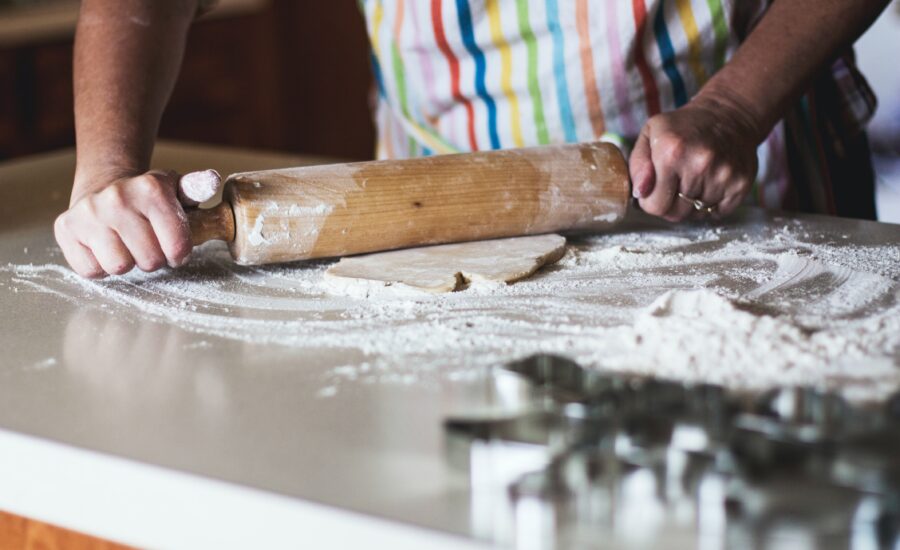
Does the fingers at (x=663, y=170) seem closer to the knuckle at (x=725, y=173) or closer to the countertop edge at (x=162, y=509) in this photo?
the knuckle at (x=725, y=173)

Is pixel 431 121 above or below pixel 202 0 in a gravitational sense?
below

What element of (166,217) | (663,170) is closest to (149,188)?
(166,217)

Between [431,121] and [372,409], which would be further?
[431,121]

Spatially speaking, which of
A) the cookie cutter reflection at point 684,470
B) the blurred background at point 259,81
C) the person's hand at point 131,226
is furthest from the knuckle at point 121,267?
→ the blurred background at point 259,81

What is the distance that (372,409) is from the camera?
1.93 feet

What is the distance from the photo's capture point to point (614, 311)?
751 millimetres

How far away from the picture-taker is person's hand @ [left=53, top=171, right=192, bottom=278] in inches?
32.3

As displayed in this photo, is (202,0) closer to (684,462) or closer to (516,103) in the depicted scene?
(516,103)

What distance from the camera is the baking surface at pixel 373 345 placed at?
0.54 m

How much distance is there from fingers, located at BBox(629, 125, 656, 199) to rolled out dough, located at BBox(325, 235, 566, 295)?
96 mm

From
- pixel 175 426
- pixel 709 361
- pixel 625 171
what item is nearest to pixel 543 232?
pixel 625 171

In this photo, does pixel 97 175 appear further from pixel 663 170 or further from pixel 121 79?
pixel 663 170

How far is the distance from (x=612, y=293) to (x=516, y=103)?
17.5 inches

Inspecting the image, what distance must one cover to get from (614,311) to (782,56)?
0.46m
